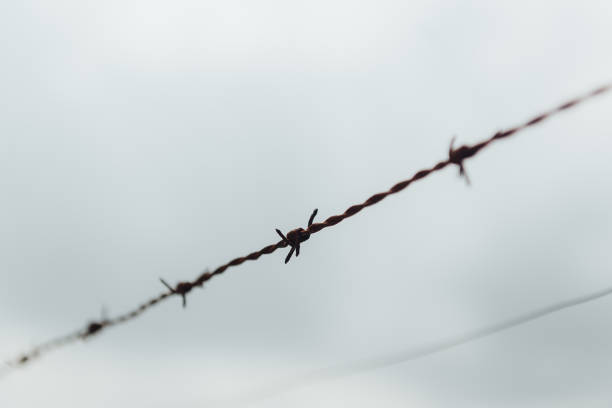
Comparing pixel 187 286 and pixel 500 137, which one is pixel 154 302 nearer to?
pixel 187 286

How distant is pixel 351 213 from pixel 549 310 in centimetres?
127

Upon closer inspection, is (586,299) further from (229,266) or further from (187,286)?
→ (187,286)

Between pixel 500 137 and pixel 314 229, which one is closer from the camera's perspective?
pixel 500 137

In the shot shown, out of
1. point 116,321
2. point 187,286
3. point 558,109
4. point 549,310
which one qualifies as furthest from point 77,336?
point 558,109

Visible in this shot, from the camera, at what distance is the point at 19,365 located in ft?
16.1

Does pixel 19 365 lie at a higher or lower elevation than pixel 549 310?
higher

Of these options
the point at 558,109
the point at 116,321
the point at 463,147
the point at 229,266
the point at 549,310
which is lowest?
the point at 549,310

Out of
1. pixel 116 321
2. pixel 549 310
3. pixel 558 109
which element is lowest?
pixel 549 310

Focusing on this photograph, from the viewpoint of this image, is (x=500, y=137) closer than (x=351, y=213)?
Yes

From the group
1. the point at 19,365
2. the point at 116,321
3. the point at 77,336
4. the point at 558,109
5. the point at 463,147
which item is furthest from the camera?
the point at 19,365

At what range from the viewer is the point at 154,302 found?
3.65 metres

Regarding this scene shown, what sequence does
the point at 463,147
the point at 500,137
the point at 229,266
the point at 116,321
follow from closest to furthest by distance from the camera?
the point at 500,137
the point at 463,147
the point at 229,266
the point at 116,321

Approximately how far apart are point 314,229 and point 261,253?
1.17ft

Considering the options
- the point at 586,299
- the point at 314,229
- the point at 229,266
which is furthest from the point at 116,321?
the point at 586,299
